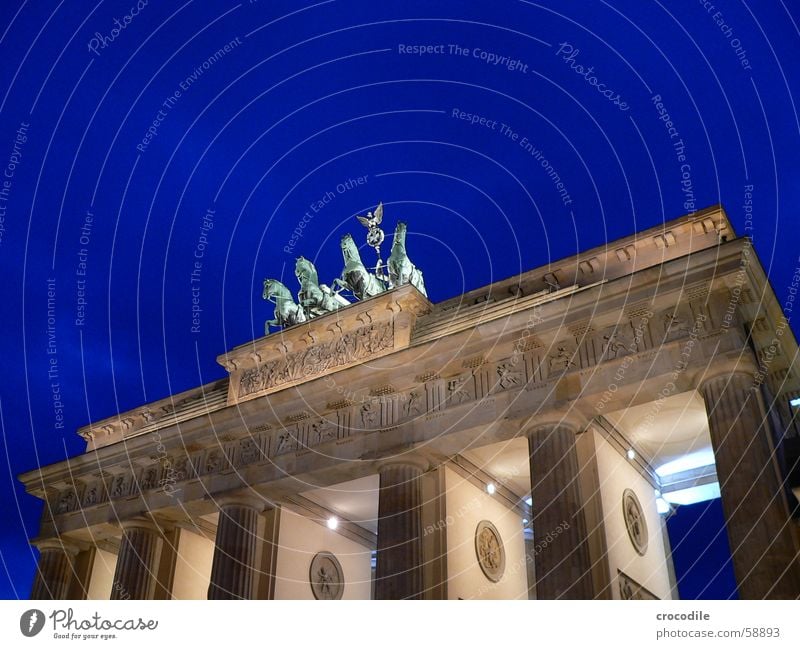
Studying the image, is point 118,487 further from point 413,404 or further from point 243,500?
point 413,404

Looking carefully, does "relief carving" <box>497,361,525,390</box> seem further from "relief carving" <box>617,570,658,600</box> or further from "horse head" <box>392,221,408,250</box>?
"horse head" <box>392,221,408,250</box>

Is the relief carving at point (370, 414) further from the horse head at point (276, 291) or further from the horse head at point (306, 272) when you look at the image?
the horse head at point (276, 291)

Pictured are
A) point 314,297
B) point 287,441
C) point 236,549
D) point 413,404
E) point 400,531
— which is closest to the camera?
point 400,531

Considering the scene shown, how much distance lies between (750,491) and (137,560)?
60.5ft

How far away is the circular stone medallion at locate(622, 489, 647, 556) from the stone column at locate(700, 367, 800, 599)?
4.67 metres

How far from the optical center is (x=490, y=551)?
2219cm

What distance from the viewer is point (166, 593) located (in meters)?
A: 25.3

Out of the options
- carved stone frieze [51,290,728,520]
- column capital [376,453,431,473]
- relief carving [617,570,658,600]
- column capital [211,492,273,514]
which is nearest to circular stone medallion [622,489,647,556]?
carved stone frieze [51,290,728,520]

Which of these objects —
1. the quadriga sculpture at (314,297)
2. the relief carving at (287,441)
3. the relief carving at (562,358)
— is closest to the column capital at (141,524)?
the relief carving at (287,441)

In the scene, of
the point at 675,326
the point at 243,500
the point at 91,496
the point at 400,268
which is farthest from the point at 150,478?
the point at 675,326

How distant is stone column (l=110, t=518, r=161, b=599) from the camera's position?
2439cm

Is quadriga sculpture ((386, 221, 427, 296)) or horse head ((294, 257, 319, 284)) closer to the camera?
quadriga sculpture ((386, 221, 427, 296))

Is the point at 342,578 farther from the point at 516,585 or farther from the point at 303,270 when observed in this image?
the point at 303,270
